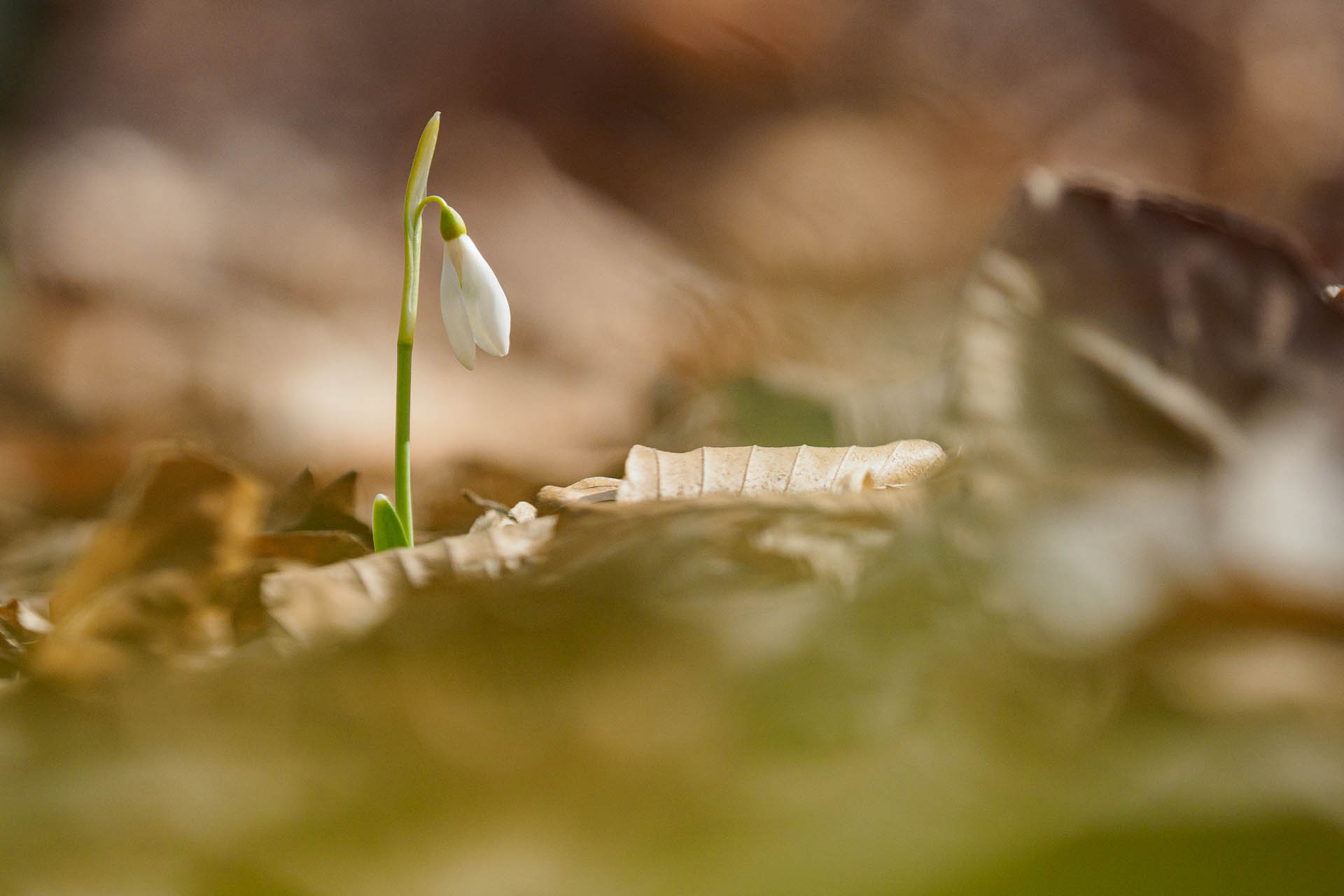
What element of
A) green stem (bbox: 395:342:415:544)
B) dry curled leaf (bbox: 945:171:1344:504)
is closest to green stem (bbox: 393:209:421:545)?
green stem (bbox: 395:342:415:544)

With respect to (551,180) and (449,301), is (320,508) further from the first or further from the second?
(551,180)

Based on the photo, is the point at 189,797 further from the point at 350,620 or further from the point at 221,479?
the point at 221,479

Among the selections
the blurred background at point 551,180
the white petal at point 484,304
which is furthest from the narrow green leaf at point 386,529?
the blurred background at point 551,180

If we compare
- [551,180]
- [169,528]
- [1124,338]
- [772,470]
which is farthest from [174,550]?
[551,180]

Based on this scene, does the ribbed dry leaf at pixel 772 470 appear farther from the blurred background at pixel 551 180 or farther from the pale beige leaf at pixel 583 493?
the blurred background at pixel 551 180

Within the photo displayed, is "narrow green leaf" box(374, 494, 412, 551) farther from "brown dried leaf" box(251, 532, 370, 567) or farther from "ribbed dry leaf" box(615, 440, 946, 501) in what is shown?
"ribbed dry leaf" box(615, 440, 946, 501)

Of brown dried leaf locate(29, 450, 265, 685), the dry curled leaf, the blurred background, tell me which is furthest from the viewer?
the blurred background
